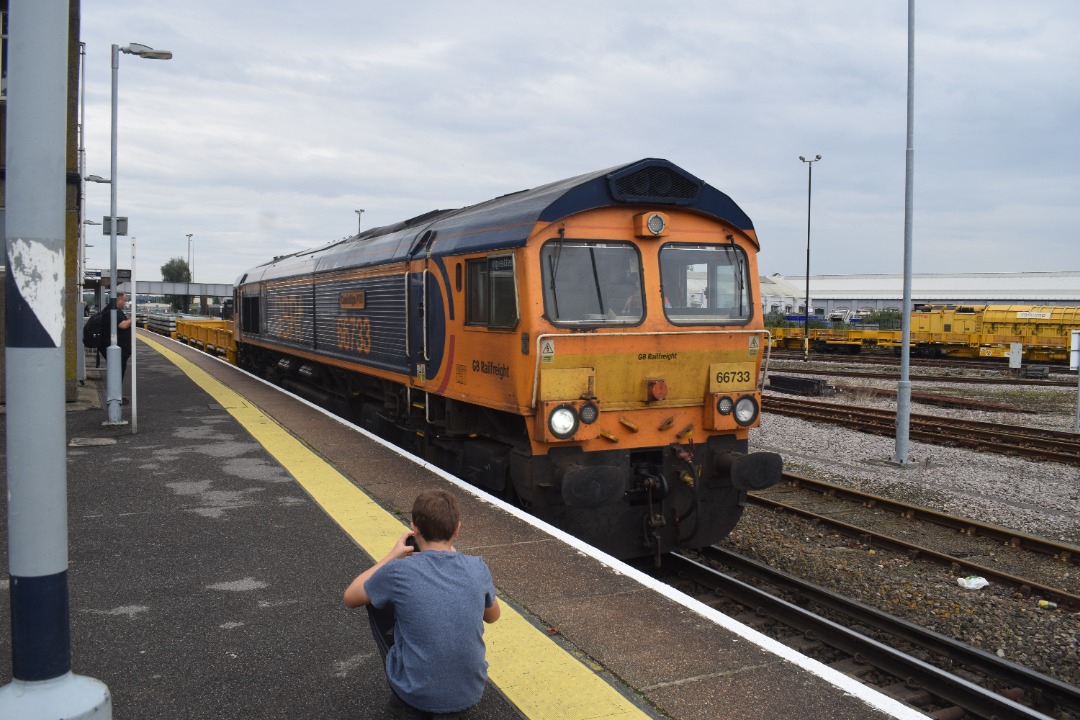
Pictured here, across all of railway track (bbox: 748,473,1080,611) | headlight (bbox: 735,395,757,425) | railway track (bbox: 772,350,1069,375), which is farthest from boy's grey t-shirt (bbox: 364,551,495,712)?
railway track (bbox: 772,350,1069,375)

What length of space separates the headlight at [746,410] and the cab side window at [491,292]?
2231mm

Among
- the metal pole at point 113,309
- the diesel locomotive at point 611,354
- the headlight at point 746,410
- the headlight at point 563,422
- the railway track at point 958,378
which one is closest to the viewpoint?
the headlight at point 563,422

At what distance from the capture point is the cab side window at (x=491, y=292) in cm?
Result: 720

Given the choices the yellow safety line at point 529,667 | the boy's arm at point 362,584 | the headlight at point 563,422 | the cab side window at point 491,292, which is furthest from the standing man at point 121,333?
the boy's arm at point 362,584

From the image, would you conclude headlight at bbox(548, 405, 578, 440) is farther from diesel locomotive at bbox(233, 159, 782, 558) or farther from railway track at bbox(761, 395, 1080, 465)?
railway track at bbox(761, 395, 1080, 465)

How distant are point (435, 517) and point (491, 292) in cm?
444

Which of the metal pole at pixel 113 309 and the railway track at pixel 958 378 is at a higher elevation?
the metal pole at pixel 113 309

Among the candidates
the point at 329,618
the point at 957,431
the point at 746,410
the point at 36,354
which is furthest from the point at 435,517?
the point at 957,431

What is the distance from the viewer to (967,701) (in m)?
5.08

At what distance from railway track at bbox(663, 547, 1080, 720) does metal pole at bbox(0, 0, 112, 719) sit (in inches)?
182

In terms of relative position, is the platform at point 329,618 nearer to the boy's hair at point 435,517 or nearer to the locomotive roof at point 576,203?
the boy's hair at point 435,517

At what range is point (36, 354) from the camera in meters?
2.82

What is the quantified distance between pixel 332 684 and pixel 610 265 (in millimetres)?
4327

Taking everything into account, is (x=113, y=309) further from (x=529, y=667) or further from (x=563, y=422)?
(x=529, y=667)
